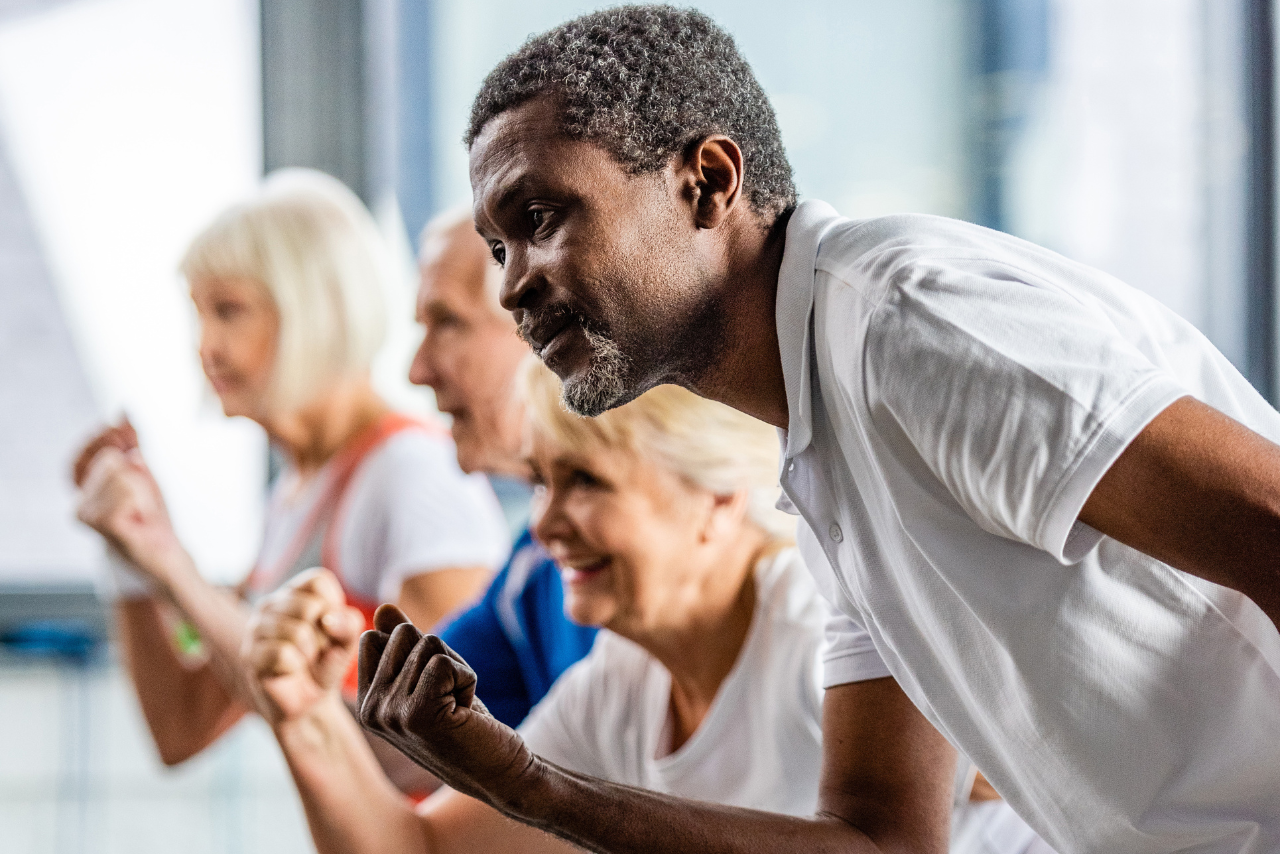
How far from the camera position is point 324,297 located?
5.95 feet

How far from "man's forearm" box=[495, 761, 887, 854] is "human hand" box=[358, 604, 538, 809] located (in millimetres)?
22

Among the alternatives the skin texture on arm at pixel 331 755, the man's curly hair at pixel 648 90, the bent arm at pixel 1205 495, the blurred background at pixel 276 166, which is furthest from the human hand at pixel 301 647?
the blurred background at pixel 276 166

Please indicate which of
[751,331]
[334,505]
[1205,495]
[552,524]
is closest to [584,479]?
[552,524]

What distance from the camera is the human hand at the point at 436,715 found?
0.78 m

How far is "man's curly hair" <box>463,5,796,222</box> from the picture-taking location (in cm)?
80

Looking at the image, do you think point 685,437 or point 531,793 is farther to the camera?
point 685,437

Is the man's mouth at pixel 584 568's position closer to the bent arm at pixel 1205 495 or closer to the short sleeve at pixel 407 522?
the short sleeve at pixel 407 522

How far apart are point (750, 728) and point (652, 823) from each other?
30cm

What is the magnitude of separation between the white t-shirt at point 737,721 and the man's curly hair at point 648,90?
446 millimetres

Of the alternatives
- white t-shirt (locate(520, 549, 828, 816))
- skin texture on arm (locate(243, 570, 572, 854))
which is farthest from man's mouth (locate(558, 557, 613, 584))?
skin texture on arm (locate(243, 570, 572, 854))

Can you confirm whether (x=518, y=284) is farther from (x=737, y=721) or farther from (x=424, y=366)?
(x=424, y=366)

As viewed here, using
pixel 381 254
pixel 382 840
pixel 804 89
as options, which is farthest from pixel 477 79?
pixel 382 840

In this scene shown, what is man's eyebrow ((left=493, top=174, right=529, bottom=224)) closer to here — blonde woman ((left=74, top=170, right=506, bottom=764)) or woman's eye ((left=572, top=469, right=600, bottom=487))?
woman's eye ((left=572, top=469, right=600, bottom=487))

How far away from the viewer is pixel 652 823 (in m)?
0.87
